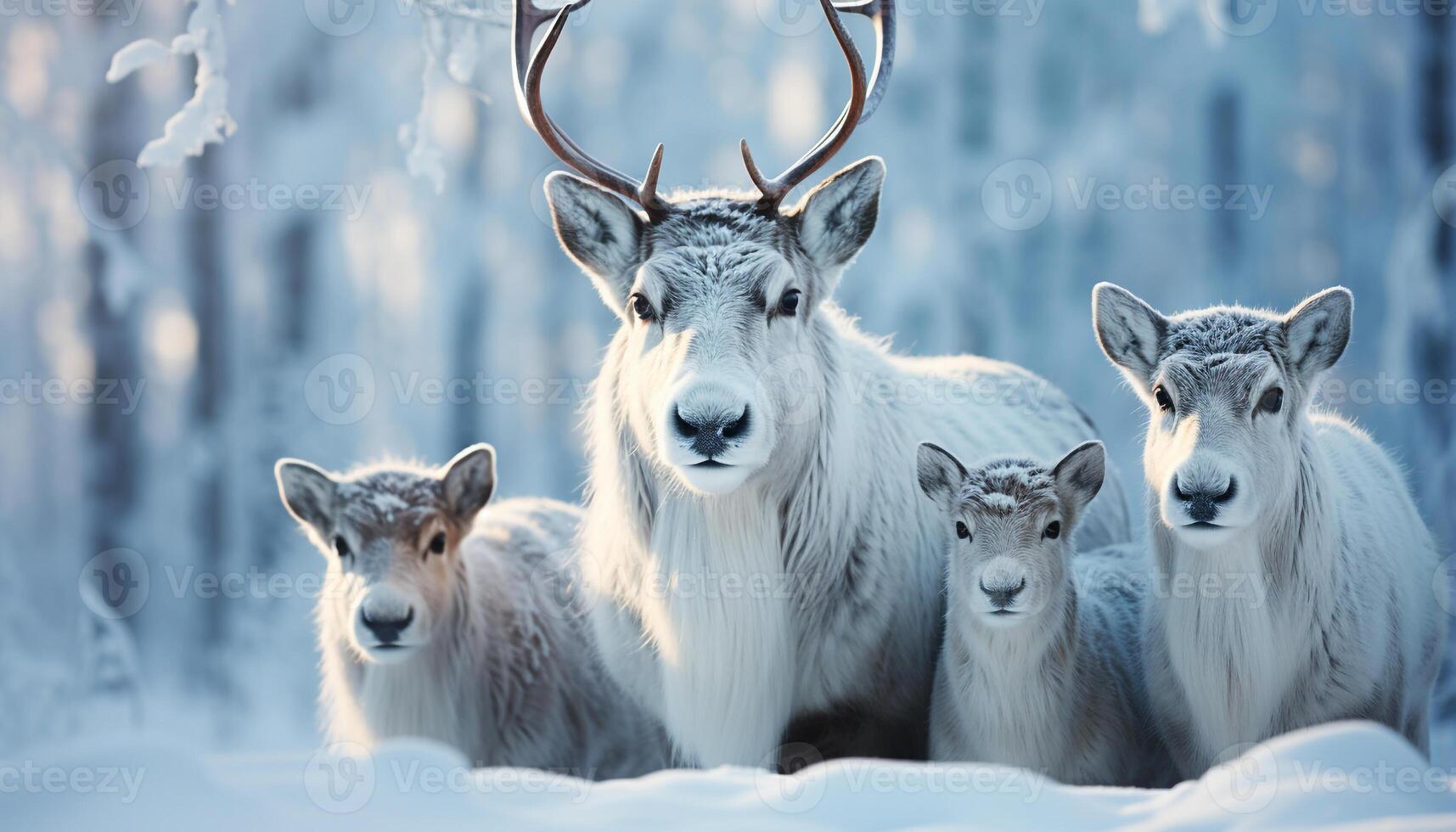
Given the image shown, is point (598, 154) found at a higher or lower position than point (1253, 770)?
higher

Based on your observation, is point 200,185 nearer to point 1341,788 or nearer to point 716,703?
point 716,703

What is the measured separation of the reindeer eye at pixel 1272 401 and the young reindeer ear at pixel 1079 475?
1.86 ft

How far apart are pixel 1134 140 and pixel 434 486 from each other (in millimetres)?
11017

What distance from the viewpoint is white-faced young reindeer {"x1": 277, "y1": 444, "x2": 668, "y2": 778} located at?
4875 mm

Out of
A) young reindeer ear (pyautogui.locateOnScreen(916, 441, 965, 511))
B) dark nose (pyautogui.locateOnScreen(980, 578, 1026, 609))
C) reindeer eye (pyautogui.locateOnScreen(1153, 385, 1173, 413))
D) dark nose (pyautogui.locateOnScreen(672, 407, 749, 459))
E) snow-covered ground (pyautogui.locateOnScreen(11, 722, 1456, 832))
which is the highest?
reindeer eye (pyautogui.locateOnScreen(1153, 385, 1173, 413))

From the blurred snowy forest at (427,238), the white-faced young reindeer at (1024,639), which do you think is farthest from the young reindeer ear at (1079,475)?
the blurred snowy forest at (427,238)

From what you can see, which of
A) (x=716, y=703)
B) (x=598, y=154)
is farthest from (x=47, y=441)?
(x=716, y=703)

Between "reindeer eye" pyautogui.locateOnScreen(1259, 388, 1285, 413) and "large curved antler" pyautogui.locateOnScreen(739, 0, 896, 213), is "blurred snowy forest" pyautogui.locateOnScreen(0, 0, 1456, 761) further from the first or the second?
"reindeer eye" pyautogui.locateOnScreen(1259, 388, 1285, 413)

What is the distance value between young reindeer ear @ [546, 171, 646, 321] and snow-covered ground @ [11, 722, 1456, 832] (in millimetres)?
1832

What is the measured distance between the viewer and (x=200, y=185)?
14.5 meters

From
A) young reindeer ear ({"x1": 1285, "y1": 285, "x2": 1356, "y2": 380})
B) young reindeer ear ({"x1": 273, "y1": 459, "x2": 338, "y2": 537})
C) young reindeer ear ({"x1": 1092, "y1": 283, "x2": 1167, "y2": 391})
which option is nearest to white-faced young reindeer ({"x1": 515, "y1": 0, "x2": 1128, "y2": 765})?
young reindeer ear ({"x1": 1092, "y1": 283, "x2": 1167, "y2": 391})

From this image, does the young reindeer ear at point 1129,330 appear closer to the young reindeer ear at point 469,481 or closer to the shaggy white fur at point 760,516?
the shaggy white fur at point 760,516

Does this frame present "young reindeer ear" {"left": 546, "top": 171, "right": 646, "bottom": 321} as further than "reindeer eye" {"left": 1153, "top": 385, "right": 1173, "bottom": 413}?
Yes

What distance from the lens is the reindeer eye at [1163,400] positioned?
13.7ft
